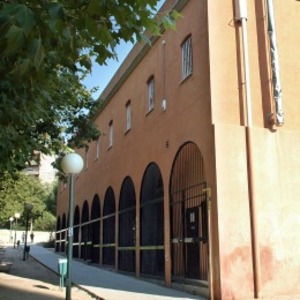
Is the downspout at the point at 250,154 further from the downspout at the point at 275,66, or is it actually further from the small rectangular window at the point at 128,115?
the small rectangular window at the point at 128,115

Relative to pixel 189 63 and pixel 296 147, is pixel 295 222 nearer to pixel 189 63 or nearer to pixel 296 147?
pixel 296 147

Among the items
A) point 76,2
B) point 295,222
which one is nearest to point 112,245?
point 295,222

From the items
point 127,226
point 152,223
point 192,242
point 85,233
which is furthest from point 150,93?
point 85,233

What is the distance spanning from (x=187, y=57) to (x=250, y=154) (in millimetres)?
4388

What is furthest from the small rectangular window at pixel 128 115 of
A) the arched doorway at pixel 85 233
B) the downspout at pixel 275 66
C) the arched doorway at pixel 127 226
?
the arched doorway at pixel 85 233

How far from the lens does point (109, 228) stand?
79.5ft

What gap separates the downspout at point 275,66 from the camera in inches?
527

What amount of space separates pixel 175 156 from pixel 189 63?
2861mm

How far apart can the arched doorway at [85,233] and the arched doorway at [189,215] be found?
14.9m

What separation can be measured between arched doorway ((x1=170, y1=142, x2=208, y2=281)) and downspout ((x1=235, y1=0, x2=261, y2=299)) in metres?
1.24

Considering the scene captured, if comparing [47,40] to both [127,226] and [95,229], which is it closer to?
[127,226]

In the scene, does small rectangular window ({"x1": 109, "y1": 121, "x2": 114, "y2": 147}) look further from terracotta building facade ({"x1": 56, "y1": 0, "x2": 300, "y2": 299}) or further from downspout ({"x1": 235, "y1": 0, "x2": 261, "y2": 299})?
downspout ({"x1": 235, "y1": 0, "x2": 261, "y2": 299})

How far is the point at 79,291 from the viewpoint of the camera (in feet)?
49.9

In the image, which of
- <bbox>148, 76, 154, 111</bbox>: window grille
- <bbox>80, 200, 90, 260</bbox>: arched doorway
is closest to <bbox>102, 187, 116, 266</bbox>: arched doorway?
<bbox>80, 200, 90, 260</bbox>: arched doorway
